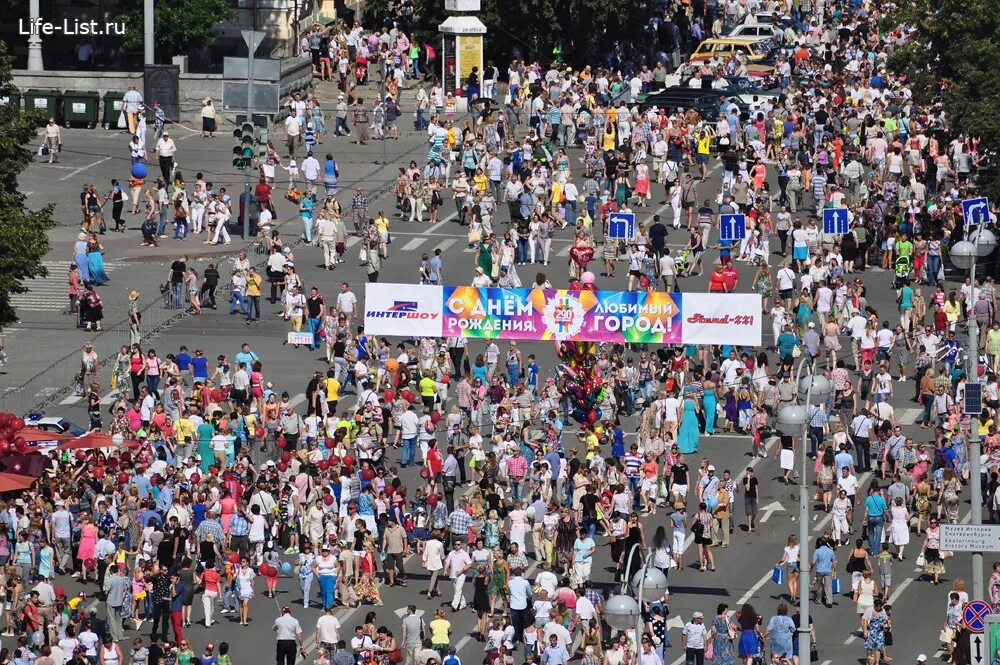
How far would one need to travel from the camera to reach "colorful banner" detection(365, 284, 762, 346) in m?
48.0

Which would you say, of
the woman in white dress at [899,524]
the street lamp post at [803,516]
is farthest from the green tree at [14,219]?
the street lamp post at [803,516]

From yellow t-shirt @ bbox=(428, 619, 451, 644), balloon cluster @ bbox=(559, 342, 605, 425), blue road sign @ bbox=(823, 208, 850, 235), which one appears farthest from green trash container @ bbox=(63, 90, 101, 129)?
yellow t-shirt @ bbox=(428, 619, 451, 644)

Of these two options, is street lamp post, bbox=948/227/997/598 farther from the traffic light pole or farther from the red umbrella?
the traffic light pole

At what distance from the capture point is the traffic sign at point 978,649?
3111 centimetres

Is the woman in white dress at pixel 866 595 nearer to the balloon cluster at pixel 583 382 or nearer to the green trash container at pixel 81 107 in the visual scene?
the balloon cluster at pixel 583 382

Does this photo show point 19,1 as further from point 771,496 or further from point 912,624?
point 912,624

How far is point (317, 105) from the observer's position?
66.9 m

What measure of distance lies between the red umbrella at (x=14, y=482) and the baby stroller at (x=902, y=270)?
21.0 m

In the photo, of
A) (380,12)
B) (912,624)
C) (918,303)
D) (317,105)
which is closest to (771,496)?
(912,624)

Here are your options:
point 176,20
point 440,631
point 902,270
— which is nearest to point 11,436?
point 440,631

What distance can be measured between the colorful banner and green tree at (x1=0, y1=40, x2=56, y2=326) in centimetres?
691

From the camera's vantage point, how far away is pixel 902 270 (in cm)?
5384

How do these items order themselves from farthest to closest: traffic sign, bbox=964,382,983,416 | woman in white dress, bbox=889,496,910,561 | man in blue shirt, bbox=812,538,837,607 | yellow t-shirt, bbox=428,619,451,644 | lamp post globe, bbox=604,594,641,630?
woman in white dress, bbox=889,496,910,561 → man in blue shirt, bbox=812,538,837,607 → yellow t-shirt, bbox=428,619,451,644 → traffic sign, bbox=964,382,983,416 → lamp post globe, bbox=604,594,641,630

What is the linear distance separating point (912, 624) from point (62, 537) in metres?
14.3
